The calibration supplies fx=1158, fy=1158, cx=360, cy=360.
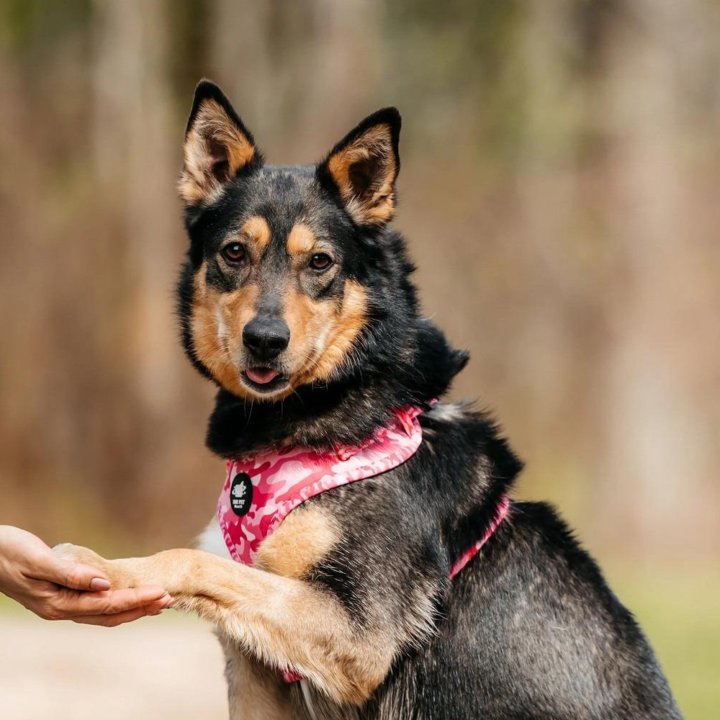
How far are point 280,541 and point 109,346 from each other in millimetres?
13991

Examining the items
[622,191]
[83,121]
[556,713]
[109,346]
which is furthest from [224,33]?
[556,713]

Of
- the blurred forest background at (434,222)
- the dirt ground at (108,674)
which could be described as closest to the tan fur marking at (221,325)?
the dirt ground at (108,674)

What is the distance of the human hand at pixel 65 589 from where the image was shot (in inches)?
143

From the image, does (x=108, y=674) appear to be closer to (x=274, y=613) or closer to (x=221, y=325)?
(x=221, y=325)

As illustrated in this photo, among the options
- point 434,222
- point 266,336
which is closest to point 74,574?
point 266,336

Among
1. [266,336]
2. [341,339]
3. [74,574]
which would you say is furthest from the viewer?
[341,339]

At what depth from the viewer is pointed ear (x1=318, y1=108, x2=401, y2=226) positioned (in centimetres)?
441

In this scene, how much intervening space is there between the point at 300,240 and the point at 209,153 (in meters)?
0.63

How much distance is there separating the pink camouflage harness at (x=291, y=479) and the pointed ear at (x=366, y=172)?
818mm

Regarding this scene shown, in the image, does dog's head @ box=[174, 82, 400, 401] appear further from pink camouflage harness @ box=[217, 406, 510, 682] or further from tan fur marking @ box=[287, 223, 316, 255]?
pink camouflage harness @ box=[217, 406, 510, 682]

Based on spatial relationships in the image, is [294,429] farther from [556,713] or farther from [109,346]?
[109,346]

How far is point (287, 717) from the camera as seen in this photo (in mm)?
4363

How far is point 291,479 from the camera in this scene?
161 inches

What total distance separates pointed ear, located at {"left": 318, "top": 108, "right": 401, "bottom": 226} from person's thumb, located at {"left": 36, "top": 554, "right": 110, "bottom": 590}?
1668mm
